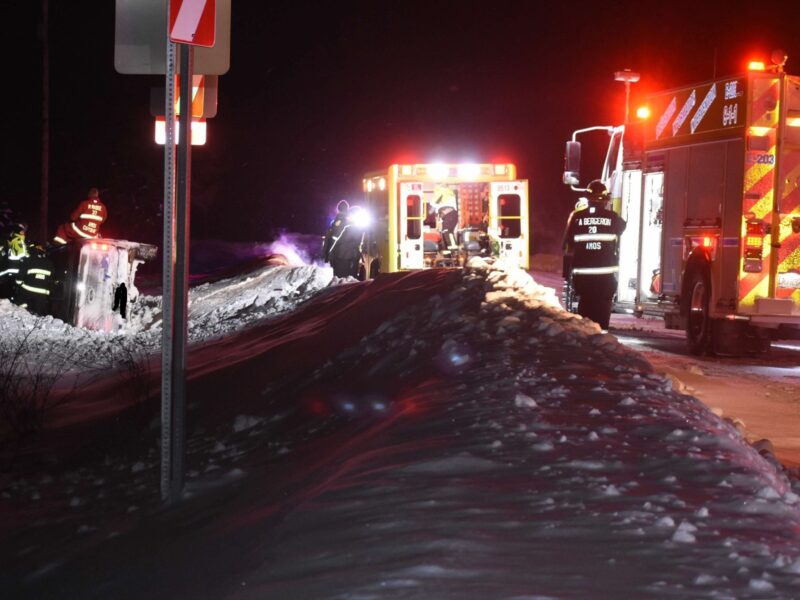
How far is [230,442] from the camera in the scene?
775 cm

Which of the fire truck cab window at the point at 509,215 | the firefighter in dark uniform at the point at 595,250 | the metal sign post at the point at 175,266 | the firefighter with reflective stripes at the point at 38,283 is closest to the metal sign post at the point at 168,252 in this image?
the metal sign post at the point at 175,266

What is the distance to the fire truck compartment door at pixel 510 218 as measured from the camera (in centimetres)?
1975

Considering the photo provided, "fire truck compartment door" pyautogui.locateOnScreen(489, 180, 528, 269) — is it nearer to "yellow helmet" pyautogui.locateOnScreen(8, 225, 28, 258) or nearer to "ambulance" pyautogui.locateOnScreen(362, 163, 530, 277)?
"ambulance" pyautogui.locateOnScreen(362, 163, 530, 277)

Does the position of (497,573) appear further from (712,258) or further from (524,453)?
(712,258)

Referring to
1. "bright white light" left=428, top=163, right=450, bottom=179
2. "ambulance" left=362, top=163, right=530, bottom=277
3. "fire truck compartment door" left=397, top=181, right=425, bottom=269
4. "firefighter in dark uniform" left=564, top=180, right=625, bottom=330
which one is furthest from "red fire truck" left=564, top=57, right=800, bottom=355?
"bright white light" left=428, top=163, right=450, bottom=179

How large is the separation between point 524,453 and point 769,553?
4.71 ft

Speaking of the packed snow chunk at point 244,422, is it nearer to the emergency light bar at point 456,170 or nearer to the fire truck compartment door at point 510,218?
the emergency light bar at point 456,170

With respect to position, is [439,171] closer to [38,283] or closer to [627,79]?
[627,79]

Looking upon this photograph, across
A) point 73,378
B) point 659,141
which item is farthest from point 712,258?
point 73,378

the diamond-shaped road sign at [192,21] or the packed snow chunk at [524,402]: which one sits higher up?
the diamond-shaped road sign at [192,21]

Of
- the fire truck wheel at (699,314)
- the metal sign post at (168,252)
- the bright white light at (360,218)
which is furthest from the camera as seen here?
the bright white light at (360,218)

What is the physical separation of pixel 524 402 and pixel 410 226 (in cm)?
1337

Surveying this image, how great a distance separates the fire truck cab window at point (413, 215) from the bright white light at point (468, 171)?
2.78 feet

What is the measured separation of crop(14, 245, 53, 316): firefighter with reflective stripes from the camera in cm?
1634
